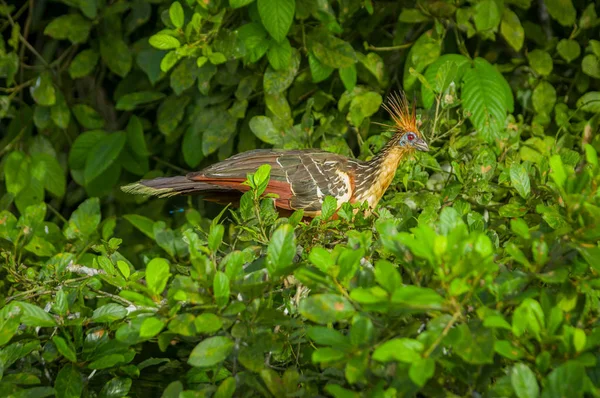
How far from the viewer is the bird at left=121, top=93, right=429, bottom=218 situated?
300cm

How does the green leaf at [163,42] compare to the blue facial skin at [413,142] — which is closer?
the blue facial skin at [413,142]

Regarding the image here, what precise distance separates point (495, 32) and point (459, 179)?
52.3 inches

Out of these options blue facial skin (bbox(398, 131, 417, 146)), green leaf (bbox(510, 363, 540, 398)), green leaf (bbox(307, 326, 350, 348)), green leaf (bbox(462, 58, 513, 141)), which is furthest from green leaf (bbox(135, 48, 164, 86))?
green leaf (bbox(510, 363, 540, 398))

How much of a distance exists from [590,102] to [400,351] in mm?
2250

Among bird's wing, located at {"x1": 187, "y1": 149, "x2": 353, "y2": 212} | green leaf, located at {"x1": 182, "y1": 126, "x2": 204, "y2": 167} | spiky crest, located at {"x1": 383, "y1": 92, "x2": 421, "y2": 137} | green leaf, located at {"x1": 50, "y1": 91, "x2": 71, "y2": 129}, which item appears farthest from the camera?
green leaf, located at {"x1": 50, "y1": 91, "x2": 71, "y2": 129}

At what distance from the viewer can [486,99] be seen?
125 inches

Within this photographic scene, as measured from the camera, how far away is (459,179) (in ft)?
8.92

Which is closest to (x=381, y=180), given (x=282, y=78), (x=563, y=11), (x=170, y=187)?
(x=282, y=78)

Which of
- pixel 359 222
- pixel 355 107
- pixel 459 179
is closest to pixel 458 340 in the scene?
pixel 359 222

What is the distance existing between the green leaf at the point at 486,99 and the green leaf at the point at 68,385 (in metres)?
1.74

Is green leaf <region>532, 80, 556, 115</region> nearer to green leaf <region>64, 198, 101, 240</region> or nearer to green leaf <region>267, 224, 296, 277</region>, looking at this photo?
green leaf <region>64, 198, 101, 240</region>

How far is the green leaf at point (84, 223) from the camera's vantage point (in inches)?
124

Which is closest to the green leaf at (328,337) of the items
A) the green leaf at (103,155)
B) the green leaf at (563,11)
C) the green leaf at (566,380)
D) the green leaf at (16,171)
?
the green leaf at (566,380)

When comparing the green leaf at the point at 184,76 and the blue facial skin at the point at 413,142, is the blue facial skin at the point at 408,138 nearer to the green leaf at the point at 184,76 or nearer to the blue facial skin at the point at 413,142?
the blue facial skin at the point at 413,142
